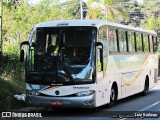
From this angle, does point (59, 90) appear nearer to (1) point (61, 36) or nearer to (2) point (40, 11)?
(1) point (61, 36)

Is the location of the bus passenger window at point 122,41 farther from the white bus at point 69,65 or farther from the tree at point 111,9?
the tree at point 111,9

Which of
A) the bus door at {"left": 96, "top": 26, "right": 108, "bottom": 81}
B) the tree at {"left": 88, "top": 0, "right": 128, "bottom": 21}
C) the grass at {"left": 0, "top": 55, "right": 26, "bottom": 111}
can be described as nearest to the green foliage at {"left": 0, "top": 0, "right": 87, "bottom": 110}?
the grass at {"left": 0, "top": 55, "right": 26, "bottom": 111}

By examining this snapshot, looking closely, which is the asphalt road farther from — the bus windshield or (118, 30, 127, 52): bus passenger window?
(118, 30, 127, 52): bus passenger window

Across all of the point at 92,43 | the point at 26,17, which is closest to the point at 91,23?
the point at 92,43

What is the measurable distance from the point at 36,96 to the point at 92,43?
7.84ft

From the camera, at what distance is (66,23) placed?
14531mm

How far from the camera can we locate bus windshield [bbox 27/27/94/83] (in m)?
13.7

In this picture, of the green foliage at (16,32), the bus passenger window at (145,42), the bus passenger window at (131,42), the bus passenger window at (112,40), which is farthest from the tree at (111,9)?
the bus passenger window at (112,40)

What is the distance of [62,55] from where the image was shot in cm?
1391

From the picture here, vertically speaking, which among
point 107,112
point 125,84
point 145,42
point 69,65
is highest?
point 69,65

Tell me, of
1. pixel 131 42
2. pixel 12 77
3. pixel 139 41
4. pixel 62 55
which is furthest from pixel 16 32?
pixel 62 55

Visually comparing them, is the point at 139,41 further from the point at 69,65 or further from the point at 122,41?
the point at 69,65

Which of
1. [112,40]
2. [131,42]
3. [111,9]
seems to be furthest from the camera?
[111,9]

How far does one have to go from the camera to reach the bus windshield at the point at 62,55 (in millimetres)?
13742
